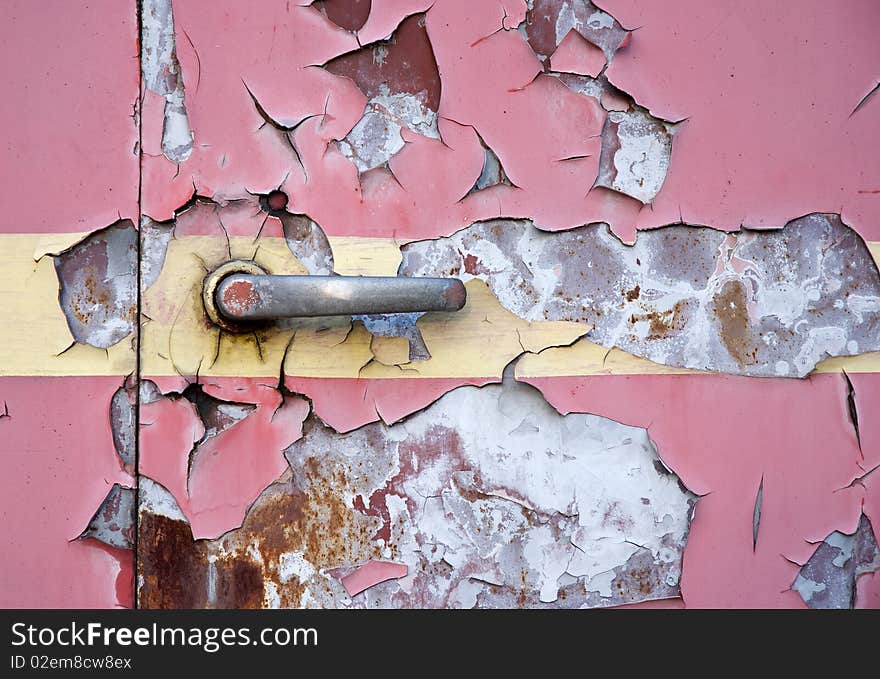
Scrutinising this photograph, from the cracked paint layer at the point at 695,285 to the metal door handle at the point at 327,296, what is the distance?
7cm

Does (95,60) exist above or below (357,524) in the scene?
above

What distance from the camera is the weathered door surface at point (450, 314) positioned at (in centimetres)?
76

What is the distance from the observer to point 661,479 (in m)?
0.82

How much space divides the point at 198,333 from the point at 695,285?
55cm

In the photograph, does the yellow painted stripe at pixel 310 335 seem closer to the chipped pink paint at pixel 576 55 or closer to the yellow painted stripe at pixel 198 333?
the yellow painted stripe at pixel 198 333

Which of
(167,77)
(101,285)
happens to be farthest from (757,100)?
(101,285)

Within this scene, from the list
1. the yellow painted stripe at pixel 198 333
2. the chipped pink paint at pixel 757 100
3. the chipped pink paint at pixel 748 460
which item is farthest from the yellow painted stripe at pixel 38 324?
the chipped pink paint at pixel 757 100

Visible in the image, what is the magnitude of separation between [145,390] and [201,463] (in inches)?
3.9

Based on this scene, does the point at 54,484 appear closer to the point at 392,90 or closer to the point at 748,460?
the point at 392,90

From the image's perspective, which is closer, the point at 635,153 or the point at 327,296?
the point at 327,296

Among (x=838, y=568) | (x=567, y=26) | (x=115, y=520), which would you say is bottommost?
(x=838, y=568)

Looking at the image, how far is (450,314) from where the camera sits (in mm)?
792
